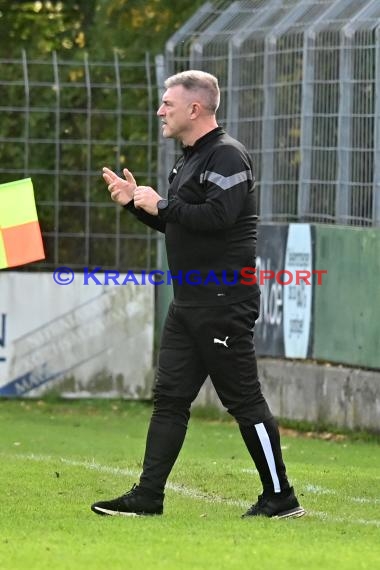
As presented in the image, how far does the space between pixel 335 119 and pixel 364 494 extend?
17.8 ft

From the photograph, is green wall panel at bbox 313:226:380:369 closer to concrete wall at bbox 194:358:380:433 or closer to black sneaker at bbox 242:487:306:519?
concrete wall at bbox 194:358:380:433

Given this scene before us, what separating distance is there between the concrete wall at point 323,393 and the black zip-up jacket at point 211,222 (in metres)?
5.14

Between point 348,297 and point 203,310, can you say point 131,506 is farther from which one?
point 348,297

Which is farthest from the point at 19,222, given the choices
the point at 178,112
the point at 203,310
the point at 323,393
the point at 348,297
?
the point at 323,393

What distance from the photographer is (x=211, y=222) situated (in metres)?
7.49

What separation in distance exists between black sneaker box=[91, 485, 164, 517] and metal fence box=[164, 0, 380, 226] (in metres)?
5.77

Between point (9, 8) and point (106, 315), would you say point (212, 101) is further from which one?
point (9, 8)

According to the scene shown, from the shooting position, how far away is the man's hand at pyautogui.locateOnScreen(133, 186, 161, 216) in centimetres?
762

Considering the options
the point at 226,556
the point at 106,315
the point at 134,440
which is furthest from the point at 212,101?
the point at 106,315

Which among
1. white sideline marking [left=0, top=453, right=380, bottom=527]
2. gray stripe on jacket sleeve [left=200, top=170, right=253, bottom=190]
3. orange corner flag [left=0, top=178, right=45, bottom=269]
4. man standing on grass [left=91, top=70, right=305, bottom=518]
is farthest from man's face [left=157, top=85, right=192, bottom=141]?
white sideline marking [left=0, top=453, right=380, bottom=527]

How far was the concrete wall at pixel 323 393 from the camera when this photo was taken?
41.8 ft

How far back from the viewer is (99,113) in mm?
15930

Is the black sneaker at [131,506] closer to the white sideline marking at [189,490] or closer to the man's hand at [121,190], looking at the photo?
the white sideline marking at [189,490]

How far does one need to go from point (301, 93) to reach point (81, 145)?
2.79 m
